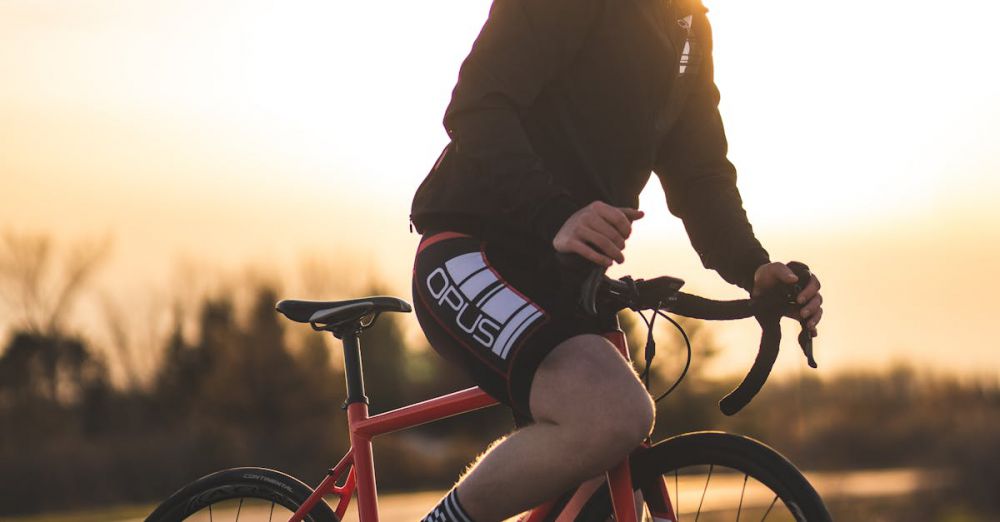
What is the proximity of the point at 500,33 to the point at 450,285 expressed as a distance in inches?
22.4

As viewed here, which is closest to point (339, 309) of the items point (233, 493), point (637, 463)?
point (233, 493)

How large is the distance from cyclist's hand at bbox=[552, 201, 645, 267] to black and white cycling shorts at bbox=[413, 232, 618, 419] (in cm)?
16

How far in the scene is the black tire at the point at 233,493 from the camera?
3.50 m

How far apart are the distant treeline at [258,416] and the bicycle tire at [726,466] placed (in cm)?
4567

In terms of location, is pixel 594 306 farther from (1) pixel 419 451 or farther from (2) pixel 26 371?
(1) pixel 419 451

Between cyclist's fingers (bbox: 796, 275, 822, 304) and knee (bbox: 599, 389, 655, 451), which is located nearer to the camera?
knee (bbox: 599, 389, 655, 451)

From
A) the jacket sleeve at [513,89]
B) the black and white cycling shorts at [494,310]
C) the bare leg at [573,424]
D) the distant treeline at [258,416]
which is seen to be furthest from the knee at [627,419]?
the distant treeline at [258,416]

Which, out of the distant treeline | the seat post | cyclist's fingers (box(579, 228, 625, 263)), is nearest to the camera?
cyclist's fingers (box(579, 228, 625, 263))

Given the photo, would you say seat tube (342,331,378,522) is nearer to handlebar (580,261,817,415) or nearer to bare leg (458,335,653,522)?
bare leg (458,335,653,522)

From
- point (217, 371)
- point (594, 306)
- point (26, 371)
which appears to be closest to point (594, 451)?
point (594, 306)

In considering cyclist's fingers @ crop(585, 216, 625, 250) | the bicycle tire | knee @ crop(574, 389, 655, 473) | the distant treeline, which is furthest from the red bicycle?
the distant treeline

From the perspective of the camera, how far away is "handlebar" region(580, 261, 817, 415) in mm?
2615

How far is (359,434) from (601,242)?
1209 millimetres

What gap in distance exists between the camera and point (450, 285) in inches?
105
